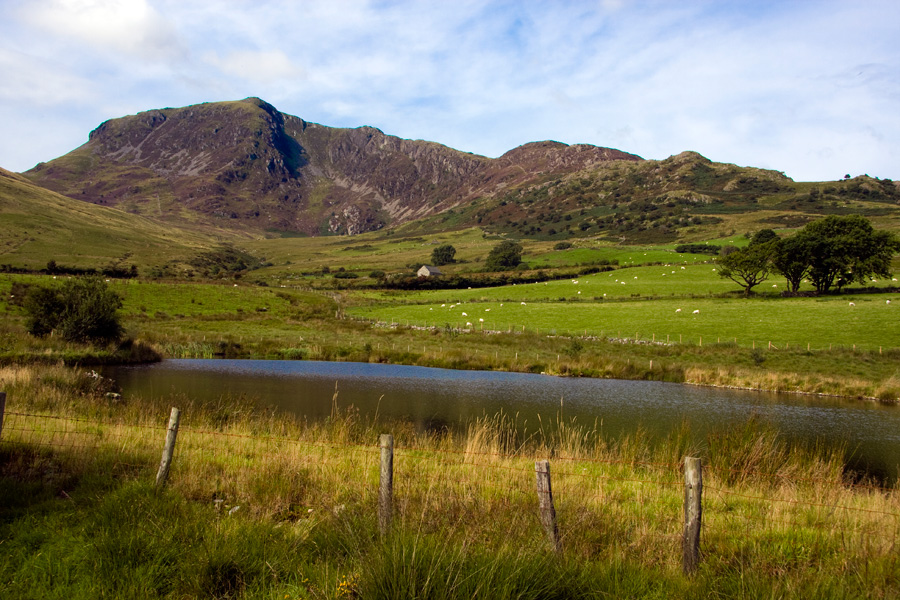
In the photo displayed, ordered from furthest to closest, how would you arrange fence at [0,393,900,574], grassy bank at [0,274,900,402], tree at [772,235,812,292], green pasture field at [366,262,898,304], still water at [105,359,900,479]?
green pasture field at [366,262,898,304] < tree at [772,235,812,292] < grassy bank at [0,274,900,402] < still water at [105,359,900,479] < fence at [0,393,900,574]

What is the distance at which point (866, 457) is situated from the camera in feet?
56.4

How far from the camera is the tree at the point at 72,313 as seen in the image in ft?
109

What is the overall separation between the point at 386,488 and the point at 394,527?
2.57ft

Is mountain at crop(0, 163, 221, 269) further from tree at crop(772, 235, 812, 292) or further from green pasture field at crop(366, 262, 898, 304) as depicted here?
tree at crop(772, 235, 812, 292)

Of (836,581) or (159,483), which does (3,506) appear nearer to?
(159,483)

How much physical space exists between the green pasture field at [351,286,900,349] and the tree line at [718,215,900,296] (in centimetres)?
536

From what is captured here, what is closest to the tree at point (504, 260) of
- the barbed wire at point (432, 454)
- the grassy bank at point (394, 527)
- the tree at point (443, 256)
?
the tree at point (443, 256)

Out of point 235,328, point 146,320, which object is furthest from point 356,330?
point 146,320

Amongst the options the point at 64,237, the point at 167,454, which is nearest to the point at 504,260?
the point at 64,237

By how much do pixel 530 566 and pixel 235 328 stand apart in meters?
51.5

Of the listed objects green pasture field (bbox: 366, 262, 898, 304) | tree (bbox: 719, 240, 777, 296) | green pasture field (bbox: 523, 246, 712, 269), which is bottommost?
green pasture field (bbox: 366, 262, 898, 304)

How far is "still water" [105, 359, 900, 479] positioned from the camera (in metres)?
20.1

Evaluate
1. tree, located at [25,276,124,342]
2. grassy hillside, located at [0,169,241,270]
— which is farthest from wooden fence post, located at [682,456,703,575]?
grassy hillside, located at [0,169,241,270]

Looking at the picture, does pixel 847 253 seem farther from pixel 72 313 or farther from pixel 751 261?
pixel 72 313
